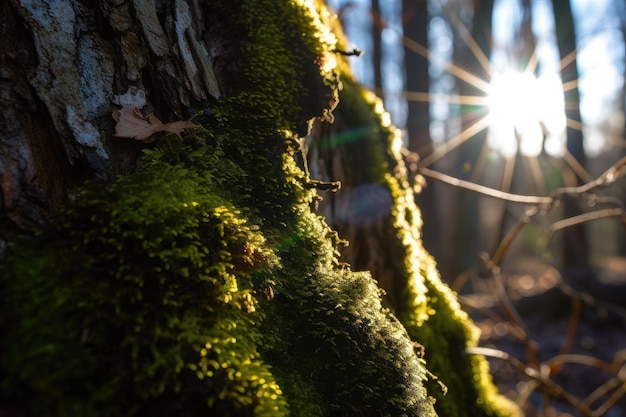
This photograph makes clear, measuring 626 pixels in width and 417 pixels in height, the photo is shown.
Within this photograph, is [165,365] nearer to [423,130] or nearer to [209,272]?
[209,272]

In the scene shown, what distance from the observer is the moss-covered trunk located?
0.95m

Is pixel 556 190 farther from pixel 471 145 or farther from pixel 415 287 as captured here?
pixel 471 145

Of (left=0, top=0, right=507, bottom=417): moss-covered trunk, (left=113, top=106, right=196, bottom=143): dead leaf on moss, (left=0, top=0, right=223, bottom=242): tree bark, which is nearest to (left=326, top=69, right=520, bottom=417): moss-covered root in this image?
(left=0, top=0, right=507, bottom=417): moss-covered trunk

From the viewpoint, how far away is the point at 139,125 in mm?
1365

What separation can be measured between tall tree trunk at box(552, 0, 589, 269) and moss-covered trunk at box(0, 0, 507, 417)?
867 centimetres

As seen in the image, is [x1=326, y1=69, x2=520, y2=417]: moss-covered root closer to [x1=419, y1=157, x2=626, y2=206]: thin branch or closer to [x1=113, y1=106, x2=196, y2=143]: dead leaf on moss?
[x1=419, y1=157, x2=626, y2=206]: thin branch

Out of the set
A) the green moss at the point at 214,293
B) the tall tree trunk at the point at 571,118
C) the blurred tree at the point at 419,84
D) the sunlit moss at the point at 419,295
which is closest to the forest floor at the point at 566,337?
the tall tree trunk at the point at 571,118

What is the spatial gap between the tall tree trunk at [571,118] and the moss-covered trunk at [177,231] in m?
8.67

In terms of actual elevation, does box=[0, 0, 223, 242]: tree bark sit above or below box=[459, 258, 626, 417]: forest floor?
above

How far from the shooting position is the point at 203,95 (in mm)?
1606

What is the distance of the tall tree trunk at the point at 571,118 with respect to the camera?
908cm

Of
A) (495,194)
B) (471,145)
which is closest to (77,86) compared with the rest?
(495,194)

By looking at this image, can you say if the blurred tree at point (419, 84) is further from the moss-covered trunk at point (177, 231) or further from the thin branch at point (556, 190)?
the moss-covered trunk at point (177, 231)

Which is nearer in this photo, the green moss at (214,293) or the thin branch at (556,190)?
the green moss at (214,293)
